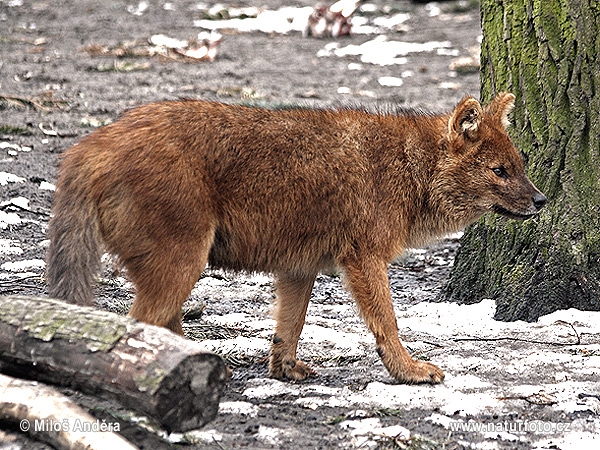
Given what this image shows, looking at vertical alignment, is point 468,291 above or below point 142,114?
below

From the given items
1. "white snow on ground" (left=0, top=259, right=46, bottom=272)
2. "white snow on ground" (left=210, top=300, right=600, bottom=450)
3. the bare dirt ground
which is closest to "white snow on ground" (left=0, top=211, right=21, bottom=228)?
the bare dirt ground

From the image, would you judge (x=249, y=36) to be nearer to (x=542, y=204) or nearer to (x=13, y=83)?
(x=13, y=83)

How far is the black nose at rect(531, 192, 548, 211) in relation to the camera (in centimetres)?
536

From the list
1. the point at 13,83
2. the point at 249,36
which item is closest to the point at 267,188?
the point at 13,83

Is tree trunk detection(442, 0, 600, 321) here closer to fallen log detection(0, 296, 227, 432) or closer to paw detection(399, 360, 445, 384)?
paw detection(399, 360, 445, 384)

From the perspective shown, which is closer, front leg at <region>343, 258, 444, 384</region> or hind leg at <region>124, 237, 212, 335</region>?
hind leg at <region>124, 237, 212, 335</region>

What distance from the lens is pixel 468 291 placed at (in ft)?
→ 20.8

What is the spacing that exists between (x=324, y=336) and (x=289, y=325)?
58 centimetres

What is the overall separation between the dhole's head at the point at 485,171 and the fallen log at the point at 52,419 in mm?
2864

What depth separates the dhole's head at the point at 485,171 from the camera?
17.6ft

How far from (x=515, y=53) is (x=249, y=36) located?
12.4 metres

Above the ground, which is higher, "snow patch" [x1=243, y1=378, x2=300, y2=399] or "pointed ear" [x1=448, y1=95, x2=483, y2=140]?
"pointed ear" [x1=448, y1=95, x2=483, y2=140]

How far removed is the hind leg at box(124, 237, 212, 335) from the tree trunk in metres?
2.69

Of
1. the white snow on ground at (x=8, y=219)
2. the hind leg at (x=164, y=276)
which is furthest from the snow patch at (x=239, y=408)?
the white snow on ground at (x=8, y=219)
